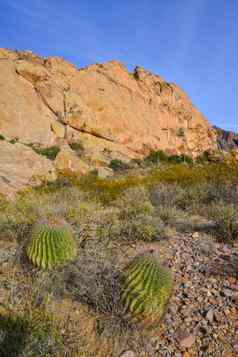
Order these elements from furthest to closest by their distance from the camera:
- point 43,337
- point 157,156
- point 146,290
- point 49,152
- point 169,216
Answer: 1. point 157,156
2. point 49,152
3. point 169,216
4. point 146,290
5. point 43,337

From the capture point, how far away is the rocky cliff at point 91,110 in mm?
30094

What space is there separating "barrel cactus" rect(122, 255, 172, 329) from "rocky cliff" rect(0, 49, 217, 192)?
19858 millimetres

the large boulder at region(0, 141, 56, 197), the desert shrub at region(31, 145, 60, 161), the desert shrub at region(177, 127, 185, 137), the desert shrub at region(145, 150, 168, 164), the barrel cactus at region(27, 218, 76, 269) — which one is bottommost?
the barrel cactus at region(27, 218, 76, 269)

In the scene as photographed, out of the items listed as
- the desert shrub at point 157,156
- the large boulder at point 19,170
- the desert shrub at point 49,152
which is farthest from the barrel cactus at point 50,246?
the desert shrub at point 157,156

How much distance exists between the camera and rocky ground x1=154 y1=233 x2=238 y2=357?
307cm

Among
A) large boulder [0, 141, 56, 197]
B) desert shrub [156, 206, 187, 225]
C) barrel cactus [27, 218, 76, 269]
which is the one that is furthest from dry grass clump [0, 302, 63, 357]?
large boulder [0, 141, 56, 197]

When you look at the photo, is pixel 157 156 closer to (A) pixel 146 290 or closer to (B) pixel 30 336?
(A) pixel 146 290

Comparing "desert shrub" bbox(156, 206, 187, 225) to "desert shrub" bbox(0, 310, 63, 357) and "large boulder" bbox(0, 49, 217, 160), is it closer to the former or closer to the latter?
"desert shrub" bbox(0, 310, 63, 357)

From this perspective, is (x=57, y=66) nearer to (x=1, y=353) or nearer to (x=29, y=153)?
(x=29, y=153)

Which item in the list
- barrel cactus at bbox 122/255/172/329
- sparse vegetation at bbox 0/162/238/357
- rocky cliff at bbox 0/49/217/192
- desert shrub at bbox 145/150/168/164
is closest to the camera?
sparse vegetation at bbox 0/162/238/357

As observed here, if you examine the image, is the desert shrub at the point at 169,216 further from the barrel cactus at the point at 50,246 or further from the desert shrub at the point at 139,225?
the barrel cactus at the point at 50,246

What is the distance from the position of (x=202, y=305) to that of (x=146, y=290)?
66cm

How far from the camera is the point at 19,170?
39.1 ft

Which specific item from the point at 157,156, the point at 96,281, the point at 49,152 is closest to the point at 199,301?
the point at 96,281
